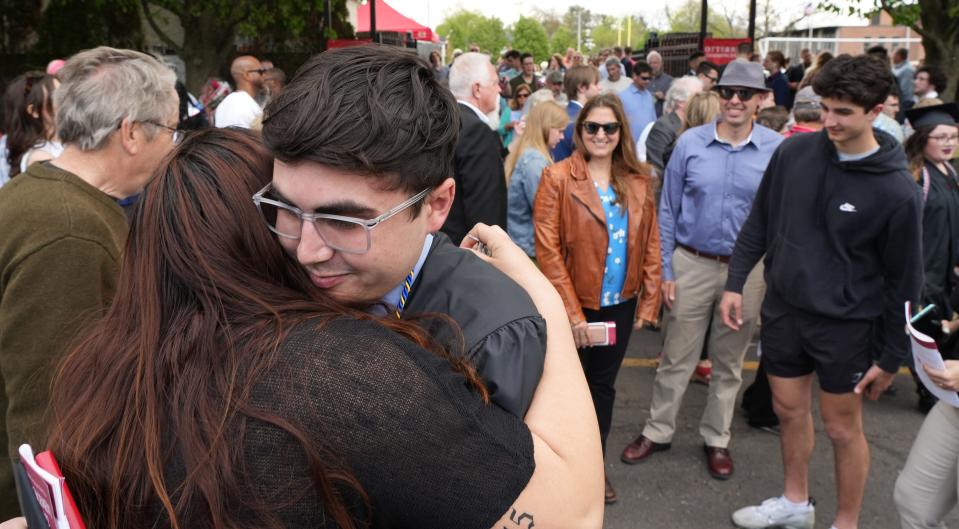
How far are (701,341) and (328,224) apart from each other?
11.7 ft

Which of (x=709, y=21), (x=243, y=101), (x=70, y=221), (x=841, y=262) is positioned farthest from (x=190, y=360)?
(x=709, y=21)

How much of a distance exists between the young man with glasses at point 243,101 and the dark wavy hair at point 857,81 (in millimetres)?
4454

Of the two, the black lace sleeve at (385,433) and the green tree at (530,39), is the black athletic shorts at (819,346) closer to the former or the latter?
A: the black lace sleeve at (385,433)

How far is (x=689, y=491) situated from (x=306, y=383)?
3.55 m

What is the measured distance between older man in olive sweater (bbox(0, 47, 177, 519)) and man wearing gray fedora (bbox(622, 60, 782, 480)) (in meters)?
2.92

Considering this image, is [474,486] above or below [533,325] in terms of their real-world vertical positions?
below

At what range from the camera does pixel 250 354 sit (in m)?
1.08

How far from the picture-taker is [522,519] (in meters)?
1.15

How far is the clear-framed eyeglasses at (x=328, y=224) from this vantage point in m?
1.26

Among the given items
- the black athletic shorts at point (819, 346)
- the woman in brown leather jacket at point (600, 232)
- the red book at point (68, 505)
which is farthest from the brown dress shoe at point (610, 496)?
the red book at point (68, 505)

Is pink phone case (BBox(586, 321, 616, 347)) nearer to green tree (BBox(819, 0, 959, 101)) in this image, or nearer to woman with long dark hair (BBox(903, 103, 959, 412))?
woman with long dark hair (BBox(903, 103, 959, 412))

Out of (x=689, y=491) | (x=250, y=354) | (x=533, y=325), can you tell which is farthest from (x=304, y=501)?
(x=689, y=491)

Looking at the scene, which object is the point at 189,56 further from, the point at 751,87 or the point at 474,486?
the point at 474,486

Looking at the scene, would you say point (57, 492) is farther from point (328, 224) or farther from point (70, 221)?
point (70, 221)
